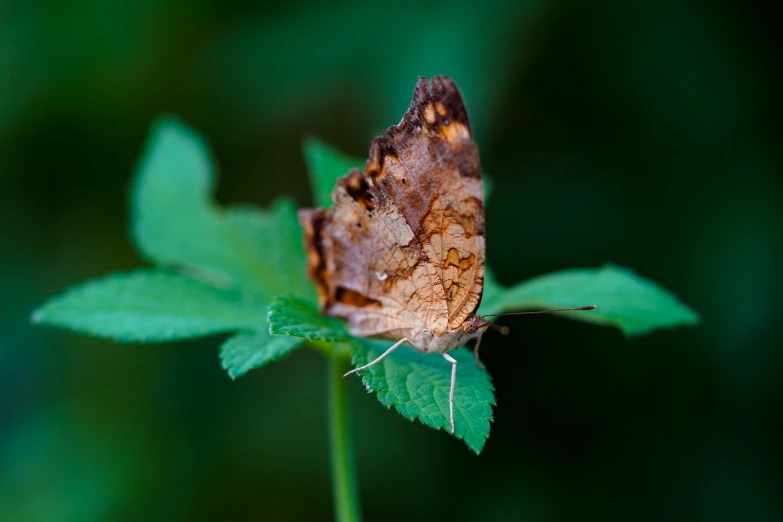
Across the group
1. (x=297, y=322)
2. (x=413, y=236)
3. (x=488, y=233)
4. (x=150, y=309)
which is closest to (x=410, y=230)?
(x=413, y=236)

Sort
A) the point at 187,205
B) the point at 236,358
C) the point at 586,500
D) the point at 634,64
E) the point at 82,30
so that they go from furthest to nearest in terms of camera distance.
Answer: the point at 82,30 < the point at 634,64 < the point at 586,500 < the point at 187,205 < the point at 236,358

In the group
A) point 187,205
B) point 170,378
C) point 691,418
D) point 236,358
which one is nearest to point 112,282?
point 187,205

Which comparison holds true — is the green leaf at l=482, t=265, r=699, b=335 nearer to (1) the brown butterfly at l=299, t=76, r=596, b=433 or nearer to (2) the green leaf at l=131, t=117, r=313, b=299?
(1) the brown butterfly at l=299, t=76, r=596, b=433

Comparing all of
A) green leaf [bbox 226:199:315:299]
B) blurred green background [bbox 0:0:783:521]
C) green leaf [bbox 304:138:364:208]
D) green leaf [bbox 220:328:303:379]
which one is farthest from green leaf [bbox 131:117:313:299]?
blurred green background [bbox 0:0:783:521]

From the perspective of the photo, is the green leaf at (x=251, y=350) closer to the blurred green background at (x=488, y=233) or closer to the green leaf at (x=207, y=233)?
the green leaf at (x=207, y=233)

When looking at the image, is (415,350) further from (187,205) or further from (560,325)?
(560,325)

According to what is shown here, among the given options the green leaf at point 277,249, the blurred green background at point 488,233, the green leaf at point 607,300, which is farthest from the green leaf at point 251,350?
the blurred green background at point 488,233

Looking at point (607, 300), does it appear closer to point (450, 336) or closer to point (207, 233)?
point (450, 336)
